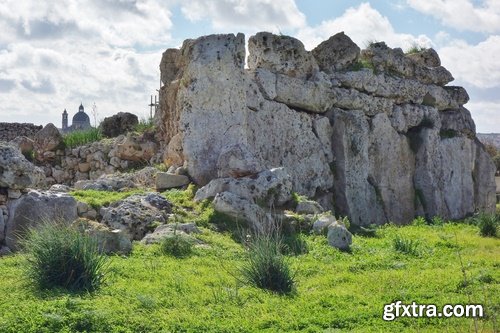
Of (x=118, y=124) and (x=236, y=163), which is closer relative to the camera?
(x=236, y=163)

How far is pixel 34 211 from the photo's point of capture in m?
9.23

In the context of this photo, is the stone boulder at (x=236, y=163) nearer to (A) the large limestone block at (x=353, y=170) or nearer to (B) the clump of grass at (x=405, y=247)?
(B) the clump of grass at (x=405, y=247)

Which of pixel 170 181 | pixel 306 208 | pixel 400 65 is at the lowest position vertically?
pixel 306 208

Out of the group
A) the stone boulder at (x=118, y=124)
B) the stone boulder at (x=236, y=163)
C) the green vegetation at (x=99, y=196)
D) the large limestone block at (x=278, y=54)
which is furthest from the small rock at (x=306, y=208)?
the stone boulder at (x=118, y=124)

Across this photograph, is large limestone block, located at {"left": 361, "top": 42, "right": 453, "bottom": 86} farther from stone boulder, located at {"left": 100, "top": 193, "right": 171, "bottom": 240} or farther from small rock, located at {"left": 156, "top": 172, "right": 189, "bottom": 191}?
stone boulder, located at {"left": 100, "top": 193, "right": 171, "bottom": 240}

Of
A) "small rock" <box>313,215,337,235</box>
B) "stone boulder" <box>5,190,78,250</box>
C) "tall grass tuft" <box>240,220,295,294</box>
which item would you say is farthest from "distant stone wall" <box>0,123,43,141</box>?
"tall grass tuft" <box>240,220,295,294</box>

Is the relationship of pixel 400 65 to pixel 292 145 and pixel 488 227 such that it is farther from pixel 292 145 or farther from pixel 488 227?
pixel 488 227

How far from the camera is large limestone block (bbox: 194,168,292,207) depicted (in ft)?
35.7

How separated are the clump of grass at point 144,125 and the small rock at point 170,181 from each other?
357 centimetres

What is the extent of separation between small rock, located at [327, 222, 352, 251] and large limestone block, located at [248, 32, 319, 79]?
4.74 meters

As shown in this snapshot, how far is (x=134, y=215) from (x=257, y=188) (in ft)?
6.98

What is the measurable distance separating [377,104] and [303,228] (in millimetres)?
5679

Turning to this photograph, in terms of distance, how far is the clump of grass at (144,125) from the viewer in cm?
1584

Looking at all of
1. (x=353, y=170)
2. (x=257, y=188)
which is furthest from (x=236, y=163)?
(x=353, y=170)
